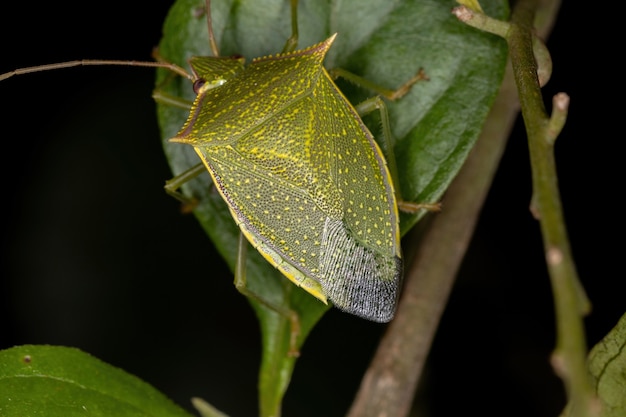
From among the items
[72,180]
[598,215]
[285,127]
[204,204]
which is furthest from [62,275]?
[598,215]

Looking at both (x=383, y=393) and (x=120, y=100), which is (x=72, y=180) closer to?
(x=120, y=100)

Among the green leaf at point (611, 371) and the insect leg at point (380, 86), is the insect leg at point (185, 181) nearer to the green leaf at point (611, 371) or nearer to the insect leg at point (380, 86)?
the insect leg at point (380, 86)

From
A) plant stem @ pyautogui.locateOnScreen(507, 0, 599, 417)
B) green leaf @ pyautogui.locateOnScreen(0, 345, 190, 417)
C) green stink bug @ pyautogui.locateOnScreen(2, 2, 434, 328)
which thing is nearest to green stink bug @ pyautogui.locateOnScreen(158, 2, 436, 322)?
green stink bug @ pyautogui.locateOnScreen(2, 2, 434, 328)

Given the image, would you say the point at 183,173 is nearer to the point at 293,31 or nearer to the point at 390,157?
the point at 293,31

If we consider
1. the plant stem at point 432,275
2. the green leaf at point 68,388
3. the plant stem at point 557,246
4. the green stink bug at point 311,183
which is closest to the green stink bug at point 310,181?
the green stink bug at point 311,183

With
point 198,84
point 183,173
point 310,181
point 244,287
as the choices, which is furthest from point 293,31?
point 244,287

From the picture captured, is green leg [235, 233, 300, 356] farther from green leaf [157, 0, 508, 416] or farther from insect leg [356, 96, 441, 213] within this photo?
insect leg [356, 96, 441, 213]
